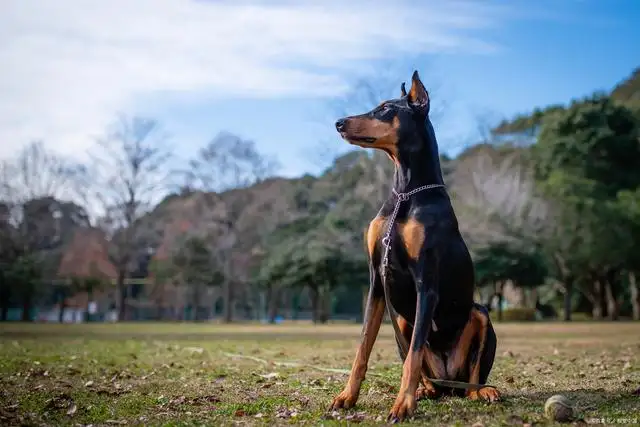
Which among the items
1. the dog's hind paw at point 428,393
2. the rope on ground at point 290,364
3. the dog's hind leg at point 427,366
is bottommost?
the rope on ground at point 290,364

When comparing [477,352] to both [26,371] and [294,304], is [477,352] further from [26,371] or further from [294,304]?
[294,304]

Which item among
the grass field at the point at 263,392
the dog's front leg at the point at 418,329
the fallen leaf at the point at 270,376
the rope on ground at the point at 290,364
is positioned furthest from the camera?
the rope on ground at the point at 290,364

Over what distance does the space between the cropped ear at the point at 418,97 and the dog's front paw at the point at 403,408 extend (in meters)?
2.33

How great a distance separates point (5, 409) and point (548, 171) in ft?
167

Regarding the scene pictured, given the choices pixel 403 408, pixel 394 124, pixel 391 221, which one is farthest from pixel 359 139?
pixel 403 408

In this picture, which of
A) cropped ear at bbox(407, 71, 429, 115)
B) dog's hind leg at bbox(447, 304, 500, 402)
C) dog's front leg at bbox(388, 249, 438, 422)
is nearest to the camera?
dog's front leg at bbox(388, 249, 438, 422)

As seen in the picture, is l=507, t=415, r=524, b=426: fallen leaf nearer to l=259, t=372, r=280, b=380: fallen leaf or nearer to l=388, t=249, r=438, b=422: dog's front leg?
l=388, t=249, r=438, b=422: dog's front leg

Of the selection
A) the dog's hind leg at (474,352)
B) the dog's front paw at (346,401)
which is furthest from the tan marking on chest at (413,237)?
the dog's front paw at (346,401)

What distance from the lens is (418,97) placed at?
19.5ft

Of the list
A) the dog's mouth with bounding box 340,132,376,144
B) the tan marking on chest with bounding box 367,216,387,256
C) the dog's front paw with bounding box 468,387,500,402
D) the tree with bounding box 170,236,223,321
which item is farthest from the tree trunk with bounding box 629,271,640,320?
the dog's mouth with bounding box 340,132,376,144

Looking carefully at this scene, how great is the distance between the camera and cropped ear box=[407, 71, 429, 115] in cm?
591

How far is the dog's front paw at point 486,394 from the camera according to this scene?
5.83m

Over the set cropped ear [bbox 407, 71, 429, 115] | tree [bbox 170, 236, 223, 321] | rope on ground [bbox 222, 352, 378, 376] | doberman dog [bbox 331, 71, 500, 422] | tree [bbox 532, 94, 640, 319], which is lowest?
rope on ground [bbox 222, 352, 378, 376]

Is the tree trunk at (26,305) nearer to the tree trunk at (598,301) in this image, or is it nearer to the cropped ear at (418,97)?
the tree trunk at (598,301)
